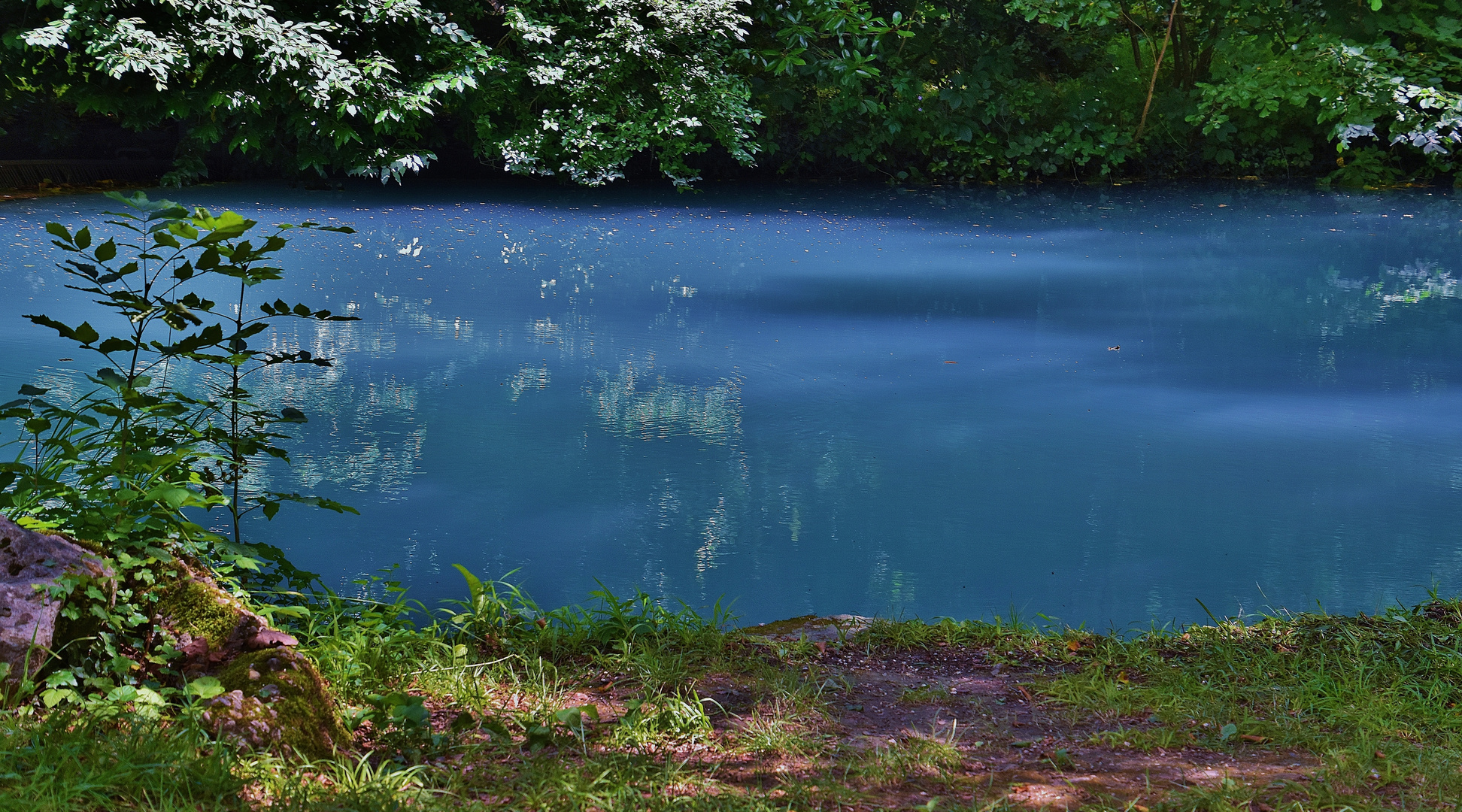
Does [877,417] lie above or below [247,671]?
below

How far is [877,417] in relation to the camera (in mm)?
4762

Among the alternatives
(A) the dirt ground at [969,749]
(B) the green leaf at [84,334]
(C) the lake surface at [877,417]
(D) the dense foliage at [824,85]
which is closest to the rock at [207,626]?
(B) the green leaf at [84,334]

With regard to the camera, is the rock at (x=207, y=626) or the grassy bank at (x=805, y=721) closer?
the grassy bank at (x=805, y=721)

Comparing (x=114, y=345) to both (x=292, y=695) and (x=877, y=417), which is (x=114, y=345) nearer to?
(x=292, y=695)

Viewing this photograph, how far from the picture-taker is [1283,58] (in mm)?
13242

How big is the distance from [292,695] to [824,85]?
11943 mm

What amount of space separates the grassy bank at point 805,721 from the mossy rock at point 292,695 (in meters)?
0.05

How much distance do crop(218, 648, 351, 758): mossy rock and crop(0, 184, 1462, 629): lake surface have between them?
42.0 inches

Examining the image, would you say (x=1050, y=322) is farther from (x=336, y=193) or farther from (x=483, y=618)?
(x=336, y=193)

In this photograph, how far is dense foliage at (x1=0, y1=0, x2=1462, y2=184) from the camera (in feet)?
Result: 30.0

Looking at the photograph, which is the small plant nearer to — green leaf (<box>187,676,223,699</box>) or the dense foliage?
green leaf (<box>187,676,223,699</box>)

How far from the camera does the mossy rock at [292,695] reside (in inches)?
77.0

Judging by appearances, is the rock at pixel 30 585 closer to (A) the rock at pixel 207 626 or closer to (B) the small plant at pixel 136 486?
(B) the small plant at pixel 136 486

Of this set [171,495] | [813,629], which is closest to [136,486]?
[171,495]
